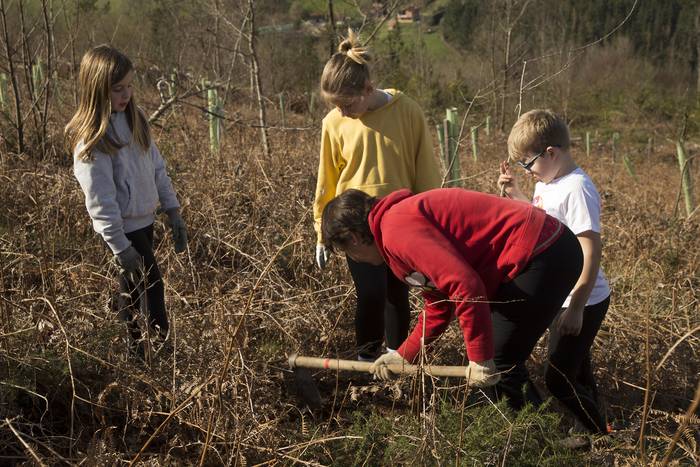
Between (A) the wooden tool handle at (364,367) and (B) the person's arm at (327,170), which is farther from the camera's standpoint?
(B) the person's arm at (327,170)

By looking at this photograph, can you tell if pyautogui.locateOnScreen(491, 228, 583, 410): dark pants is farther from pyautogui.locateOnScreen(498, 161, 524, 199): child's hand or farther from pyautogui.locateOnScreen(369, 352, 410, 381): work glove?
pyautogui.locateOnScreen(498, 161, 524, 199): child's hand

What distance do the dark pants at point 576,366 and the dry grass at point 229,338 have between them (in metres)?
0.13

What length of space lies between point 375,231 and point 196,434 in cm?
105

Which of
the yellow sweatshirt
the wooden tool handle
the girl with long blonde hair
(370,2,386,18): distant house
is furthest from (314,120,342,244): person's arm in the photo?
(370,2,386,18): distant house

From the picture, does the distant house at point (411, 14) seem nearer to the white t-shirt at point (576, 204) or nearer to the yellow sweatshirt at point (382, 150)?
the yellow sweatshirt at point (382, 150)

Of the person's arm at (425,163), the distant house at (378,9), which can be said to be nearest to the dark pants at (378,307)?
the person's arm at (425,163)

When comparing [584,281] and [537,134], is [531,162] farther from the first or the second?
[584,281]

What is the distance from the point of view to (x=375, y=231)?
210cm

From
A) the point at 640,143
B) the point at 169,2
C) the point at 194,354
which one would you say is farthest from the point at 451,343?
the point at 640,143

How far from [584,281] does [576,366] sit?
→ 13.7 inches

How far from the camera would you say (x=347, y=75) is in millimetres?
2688

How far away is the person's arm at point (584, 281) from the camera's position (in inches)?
92.9

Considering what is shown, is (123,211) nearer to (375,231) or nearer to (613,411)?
(375,231)

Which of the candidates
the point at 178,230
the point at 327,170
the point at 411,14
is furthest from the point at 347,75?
the point at 411,14
